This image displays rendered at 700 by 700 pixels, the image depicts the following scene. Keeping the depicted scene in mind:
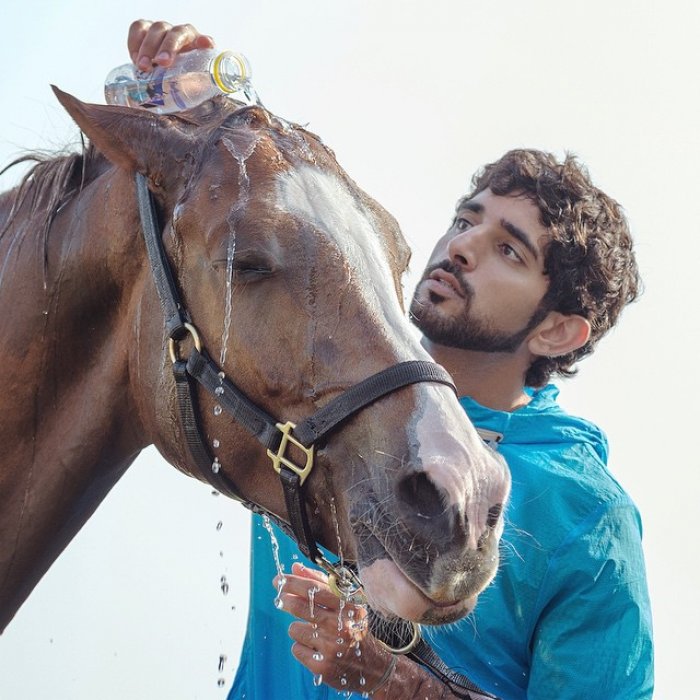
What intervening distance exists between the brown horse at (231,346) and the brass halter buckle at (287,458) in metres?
0.02

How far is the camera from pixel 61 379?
8.89 ft

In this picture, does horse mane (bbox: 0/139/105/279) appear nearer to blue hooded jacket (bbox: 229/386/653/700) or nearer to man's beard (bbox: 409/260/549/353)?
man's beard (bbox: 409/260/549/353)

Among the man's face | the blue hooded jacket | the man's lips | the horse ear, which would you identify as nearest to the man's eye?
the man's face

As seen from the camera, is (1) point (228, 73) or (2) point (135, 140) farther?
(1) point (228, 73)

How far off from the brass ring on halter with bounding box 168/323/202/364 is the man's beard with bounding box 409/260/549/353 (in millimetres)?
1343

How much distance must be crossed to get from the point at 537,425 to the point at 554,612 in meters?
0.73

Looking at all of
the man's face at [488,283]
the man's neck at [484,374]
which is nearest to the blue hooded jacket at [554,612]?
the man's neck at [484,374]

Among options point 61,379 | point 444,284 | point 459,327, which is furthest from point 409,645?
point 444,284

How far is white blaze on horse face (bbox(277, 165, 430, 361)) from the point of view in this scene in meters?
2.31

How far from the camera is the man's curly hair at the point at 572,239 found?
388 centimetres

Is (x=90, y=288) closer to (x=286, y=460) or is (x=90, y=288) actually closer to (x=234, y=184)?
(x=234, y=184)

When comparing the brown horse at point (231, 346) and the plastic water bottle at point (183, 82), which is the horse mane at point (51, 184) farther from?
the plastic water bottle at point (183, 82)

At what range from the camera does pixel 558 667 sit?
3.07 metres

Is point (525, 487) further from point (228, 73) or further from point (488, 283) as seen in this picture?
point (228, 73)
